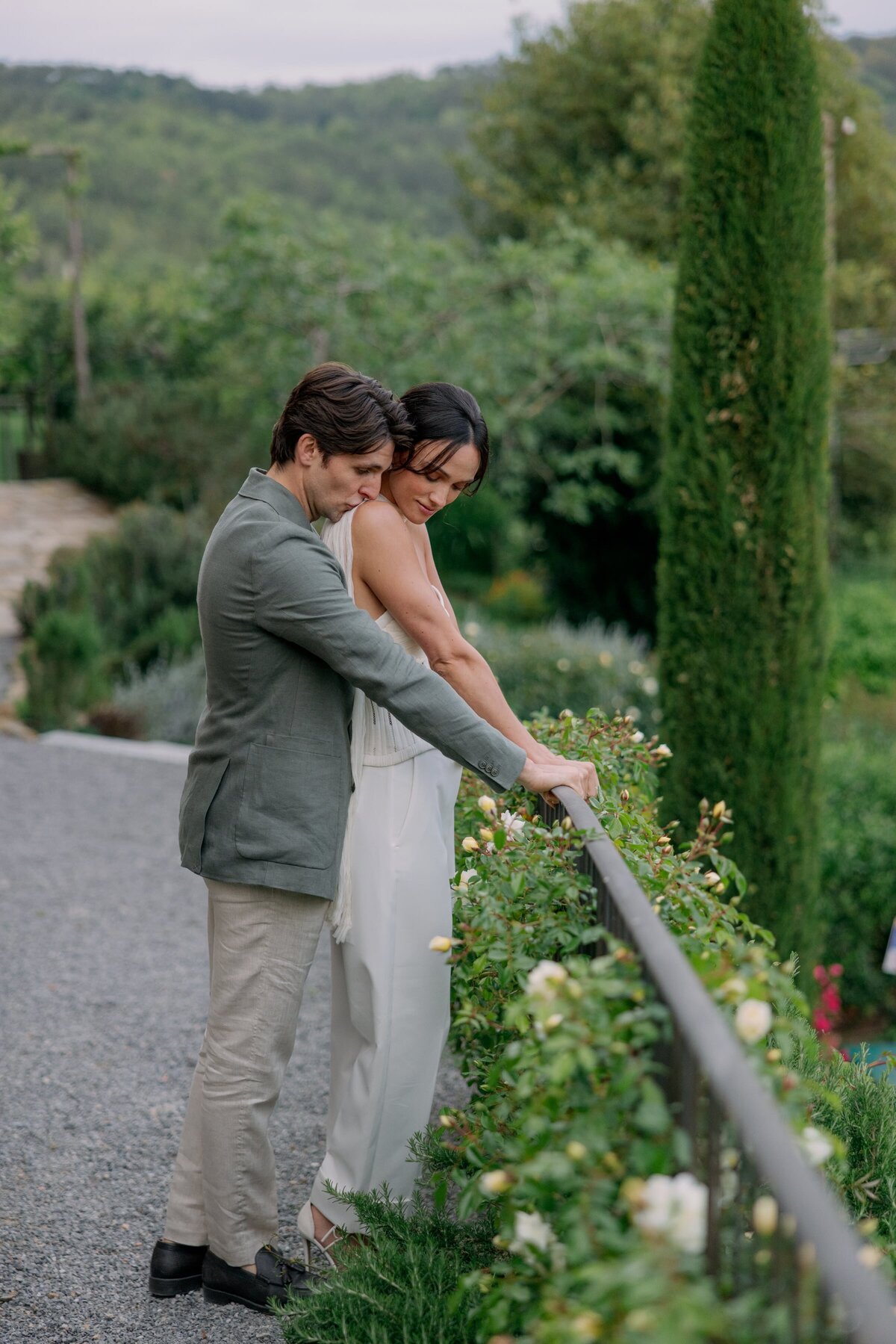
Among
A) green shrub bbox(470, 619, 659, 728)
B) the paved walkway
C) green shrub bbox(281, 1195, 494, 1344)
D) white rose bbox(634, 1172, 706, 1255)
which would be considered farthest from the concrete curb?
white rose bbox(634, 1172, 706, 1255)

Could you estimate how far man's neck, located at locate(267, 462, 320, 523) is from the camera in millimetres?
2330

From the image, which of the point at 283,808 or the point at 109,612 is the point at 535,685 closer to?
the point at 109,612

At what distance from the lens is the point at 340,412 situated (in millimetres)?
2201

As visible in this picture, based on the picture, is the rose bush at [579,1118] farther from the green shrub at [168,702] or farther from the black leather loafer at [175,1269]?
the green shrub at [168,702]

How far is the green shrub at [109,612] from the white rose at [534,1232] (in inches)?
288

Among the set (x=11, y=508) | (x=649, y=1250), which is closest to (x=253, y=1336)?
(x=649, y=1250)

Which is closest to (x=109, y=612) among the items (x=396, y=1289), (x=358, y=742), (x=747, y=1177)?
(x=358, y=742)

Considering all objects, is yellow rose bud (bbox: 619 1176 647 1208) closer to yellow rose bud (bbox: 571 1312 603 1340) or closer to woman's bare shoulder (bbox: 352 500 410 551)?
yellow rose bud (bbox: 571 1312 603 1340)

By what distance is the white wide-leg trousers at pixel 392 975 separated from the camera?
2371mm

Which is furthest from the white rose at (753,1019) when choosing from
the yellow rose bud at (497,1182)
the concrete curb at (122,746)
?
the concrete curb at (122,746)

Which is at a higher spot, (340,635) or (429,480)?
(429,480)

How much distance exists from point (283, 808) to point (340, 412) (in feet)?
2.50

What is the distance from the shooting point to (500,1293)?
1545mm

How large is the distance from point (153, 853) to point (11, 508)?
27.5ft
